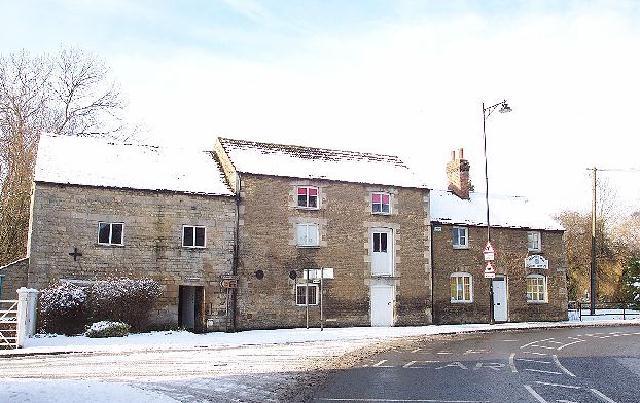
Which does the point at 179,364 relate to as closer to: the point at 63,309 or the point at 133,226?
the point at 63,309

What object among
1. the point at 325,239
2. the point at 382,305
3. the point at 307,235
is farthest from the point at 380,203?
the point at 382,305

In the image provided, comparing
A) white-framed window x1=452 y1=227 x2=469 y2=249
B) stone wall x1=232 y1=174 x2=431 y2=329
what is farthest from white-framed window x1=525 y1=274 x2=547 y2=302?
stone wall x1=232 y1=174 x2=431 y2=329

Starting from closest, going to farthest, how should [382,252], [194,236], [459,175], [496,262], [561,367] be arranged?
[561,367]
[194,236]
[382,252]
[496,262]
[459,175]

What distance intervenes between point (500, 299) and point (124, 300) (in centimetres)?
2025

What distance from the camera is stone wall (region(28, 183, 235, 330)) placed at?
84.7 feet

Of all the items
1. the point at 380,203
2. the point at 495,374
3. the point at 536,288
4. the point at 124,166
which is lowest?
the point at 495,374

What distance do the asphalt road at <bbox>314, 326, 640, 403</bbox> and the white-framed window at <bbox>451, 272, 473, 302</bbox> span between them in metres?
11.7

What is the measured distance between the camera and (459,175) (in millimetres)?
39344

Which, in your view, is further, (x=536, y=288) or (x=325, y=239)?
(x=536, y=288)

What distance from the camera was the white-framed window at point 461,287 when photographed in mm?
33875

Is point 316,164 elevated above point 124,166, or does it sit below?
above

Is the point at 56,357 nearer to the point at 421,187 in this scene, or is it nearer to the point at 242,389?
the point at 242,389

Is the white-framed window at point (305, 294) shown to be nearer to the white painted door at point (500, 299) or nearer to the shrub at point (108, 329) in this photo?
the shrub at point (108, 329)

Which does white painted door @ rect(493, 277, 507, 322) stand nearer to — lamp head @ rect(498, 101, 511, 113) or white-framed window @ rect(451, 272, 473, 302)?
white-framed window @ rect(451, 272, 473, 302)
